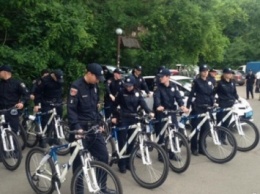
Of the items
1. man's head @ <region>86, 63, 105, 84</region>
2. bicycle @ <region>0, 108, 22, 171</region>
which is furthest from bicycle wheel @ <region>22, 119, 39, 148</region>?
man's head @ <region>86, 63, 105, 84</region>

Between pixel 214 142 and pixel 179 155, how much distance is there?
0.91 meters

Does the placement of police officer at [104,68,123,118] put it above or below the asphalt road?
above

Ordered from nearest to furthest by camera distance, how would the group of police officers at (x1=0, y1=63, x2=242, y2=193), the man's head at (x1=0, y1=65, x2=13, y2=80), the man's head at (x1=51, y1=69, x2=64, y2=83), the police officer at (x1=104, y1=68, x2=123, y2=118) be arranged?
1. the group of police officers at (x1=0, y1=63, x2=242, y2=193)
2. the man's head at (x1=0, y1=65, x2=13, y2=80)
3. the man's head at (x1=51, y1=69, x2=64, y2=83)
4. the police officer at (x1=104, y1=68, x2=123, y2=118)

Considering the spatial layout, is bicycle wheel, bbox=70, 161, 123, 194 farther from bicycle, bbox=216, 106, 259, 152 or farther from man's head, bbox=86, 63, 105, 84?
bicycle, bbox=216, 106, 259, 152

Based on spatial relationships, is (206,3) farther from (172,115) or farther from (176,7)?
(172,115)

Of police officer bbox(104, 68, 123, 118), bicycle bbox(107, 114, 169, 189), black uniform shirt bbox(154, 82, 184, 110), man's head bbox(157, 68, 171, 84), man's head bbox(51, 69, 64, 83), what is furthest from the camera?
police officer bbox(104, 68, 123, 118)

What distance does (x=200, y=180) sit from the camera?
19.7 feet

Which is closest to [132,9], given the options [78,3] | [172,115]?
[78,3]

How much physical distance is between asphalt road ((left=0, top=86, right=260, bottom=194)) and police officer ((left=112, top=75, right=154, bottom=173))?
0.42 m

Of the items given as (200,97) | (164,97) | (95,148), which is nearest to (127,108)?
(164,97)

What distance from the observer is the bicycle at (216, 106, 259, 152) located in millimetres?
7652

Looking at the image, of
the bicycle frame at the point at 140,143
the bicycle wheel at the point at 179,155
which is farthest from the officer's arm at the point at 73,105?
the bicycle wheel at the point at 179,155

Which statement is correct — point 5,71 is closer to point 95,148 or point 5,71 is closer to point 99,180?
point 95,148

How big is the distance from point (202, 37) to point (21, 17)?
8.49 m
